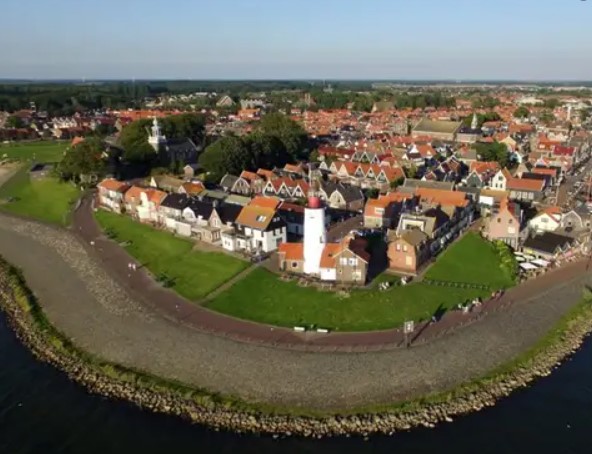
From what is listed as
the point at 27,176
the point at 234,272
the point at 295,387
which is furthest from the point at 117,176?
the point at 295,387

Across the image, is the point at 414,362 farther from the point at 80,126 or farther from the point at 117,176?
the point at 80,126

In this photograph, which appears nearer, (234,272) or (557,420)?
(557,420)

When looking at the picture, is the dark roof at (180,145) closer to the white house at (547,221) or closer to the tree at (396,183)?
the tree at (396,183)

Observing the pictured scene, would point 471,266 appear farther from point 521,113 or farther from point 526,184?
point 521,113

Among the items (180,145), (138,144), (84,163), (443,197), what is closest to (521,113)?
(180,145)

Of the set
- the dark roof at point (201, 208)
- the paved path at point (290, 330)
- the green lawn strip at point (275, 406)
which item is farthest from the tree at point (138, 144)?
the green lawn strip at point (275, 406)
